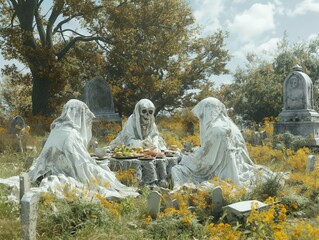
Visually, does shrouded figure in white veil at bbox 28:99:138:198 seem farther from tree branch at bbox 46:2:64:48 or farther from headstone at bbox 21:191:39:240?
tree branch at bbox 46:2:64:48

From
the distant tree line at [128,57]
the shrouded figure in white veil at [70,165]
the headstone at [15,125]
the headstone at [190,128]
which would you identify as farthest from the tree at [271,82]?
the shrouded figure in white veil at [70,165]

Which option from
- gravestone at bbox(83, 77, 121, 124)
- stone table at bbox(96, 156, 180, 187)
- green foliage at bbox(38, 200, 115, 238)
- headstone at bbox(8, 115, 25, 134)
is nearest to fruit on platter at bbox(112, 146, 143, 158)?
stone table at bbox(96, 156, 180, 187)

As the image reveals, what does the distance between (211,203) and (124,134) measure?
4.31m

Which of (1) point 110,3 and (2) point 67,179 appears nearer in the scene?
(2) point 67,179

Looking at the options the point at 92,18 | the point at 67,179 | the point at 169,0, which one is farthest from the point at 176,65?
the point at 67,179

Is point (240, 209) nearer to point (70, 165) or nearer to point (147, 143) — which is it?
point (70, 165)

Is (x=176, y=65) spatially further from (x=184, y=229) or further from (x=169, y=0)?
(x=184, y=229)

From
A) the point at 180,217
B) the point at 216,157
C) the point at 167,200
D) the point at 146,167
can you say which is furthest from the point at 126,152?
the point at 180,217

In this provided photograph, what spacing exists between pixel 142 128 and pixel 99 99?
11.5 meters

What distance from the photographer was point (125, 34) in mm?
22297

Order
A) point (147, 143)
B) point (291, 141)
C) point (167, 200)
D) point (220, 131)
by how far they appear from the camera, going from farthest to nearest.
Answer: point (291, 141)
point (147, 143)
point (220, 131)
point (167, 200)

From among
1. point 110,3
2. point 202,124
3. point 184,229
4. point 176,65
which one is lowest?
point 184,229

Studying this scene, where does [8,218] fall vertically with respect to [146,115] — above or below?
below

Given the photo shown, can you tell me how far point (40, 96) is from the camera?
22.7 m
